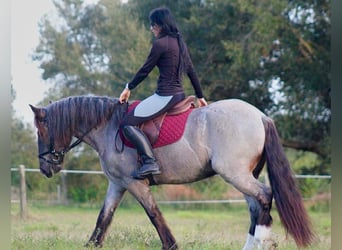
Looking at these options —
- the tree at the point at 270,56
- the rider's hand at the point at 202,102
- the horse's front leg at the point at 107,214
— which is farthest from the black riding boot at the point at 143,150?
the tree at the point at 270,56

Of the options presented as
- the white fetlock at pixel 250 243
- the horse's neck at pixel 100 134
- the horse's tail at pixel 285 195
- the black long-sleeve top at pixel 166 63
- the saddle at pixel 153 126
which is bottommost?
the white fetlock at pixel 250 243

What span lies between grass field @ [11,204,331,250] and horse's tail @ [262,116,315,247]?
0.58 ft

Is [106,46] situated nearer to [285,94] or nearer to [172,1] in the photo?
[172,1]

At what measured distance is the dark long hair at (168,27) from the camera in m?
4.26

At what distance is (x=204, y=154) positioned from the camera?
168 inches

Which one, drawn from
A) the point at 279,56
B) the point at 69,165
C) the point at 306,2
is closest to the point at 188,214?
the point at 69,165

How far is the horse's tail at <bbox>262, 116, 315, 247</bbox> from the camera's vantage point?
13.6 feet

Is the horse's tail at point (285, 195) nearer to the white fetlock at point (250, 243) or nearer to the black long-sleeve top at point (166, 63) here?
the white fetlock at point (250, 243)

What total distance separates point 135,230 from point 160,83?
1.42m

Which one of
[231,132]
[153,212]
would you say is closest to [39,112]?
[153,212]

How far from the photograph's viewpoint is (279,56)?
970 cm

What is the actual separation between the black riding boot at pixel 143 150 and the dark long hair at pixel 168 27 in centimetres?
53

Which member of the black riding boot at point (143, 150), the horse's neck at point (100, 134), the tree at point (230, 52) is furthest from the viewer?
the tree at point (230, 52)

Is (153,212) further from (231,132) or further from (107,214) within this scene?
(231,132)
